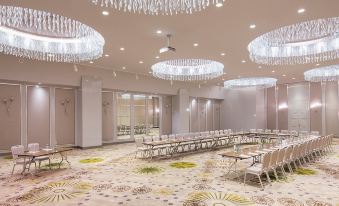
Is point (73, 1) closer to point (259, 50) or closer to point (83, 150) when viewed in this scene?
point (259, 50)

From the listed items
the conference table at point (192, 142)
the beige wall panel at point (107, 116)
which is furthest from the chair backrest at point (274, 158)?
the beige wall panel at point (107, 116)

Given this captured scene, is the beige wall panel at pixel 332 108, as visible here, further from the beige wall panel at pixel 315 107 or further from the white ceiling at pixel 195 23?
the white ceiling at pixel 195 23

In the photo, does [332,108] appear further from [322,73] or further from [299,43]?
[299,43]

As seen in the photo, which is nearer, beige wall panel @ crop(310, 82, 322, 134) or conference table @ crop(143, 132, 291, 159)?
conference table @ crop(143, 132, 291, 159)

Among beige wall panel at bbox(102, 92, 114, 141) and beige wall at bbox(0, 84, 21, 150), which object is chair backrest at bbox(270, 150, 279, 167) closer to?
beige wall panel at bbox(102, 92, 114, 141)

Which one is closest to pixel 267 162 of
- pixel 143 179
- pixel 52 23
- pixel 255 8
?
pixel 143 179

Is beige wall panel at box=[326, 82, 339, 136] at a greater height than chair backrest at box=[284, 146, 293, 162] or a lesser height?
greater

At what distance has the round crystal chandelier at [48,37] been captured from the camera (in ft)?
20.5

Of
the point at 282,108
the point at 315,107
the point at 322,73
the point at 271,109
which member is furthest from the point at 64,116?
the point at 315,107

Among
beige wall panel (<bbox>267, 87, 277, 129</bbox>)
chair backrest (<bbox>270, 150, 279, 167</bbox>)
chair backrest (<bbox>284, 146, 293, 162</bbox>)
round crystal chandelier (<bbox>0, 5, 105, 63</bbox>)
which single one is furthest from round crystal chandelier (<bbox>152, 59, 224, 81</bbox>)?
beige wall panel (<bbox>267, 87, 277, 129</bbox>)

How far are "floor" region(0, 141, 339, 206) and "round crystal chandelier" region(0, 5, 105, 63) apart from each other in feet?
12.5

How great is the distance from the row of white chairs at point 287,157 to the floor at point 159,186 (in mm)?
364

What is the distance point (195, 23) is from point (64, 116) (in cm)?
881

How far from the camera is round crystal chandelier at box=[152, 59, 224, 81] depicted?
11.4 meters
